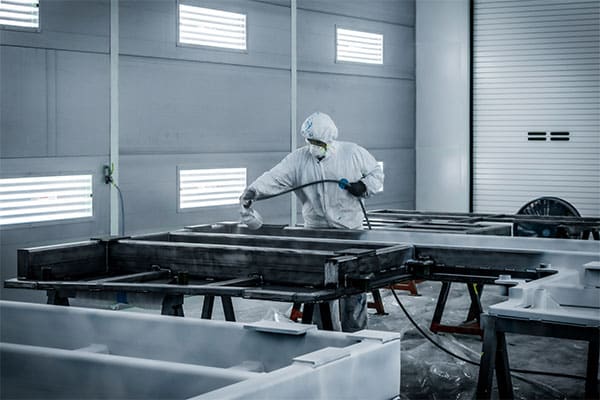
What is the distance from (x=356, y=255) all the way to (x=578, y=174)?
23.4 ft

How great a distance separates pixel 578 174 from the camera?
32.5 feet

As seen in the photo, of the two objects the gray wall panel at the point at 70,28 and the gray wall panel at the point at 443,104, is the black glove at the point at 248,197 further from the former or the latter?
the gray wall panel at the point at 443,104

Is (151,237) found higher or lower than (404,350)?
higher

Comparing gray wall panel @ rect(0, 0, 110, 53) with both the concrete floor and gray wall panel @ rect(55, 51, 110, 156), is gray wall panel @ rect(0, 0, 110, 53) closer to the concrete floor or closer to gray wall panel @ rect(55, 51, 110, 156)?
gray wall panel @ rect(55, 51, 110, 156)

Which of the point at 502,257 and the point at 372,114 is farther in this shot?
the point at 372,114

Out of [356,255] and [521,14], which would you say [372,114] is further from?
[356,255]

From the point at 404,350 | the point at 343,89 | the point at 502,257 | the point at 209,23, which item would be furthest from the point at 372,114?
the point at 502,257

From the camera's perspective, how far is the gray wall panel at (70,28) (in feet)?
20.3

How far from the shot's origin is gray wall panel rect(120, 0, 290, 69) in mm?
6988

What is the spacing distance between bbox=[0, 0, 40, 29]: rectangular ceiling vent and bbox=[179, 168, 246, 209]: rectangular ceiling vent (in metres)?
1.78

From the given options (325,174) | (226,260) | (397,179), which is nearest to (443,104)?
(397,179)

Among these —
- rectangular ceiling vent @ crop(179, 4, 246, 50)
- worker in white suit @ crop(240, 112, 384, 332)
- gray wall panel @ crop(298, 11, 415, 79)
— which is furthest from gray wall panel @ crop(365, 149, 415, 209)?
worker in white suit @ crop(240, 112, 384, 332)

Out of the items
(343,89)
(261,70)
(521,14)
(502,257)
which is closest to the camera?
(502,257)

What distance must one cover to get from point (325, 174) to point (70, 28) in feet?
7.46
